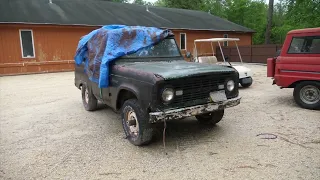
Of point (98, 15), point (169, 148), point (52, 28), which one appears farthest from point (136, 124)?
point (98, 15)

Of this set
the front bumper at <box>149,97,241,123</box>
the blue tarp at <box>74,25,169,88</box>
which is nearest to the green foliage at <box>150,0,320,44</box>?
the blue tarp at <box>74,25,169,88</box>

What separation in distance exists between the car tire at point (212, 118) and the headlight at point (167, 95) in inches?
59.6

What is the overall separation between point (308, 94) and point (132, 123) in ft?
15.6

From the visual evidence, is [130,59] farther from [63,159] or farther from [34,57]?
[34,57]

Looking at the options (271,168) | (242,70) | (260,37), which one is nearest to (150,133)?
(271,168)

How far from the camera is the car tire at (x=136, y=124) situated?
4.24 meters

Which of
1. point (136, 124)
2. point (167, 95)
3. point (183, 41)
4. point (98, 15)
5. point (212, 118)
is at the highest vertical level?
point (98, 15)

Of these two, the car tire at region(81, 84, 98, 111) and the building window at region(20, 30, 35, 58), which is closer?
the car tire at region(81, 84, 98, 111)

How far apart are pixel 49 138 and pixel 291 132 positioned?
182 inches

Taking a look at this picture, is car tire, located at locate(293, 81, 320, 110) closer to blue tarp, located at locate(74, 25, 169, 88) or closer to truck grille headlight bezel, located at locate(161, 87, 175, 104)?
blue tarp, located at locate(74, 25, 169, 88)

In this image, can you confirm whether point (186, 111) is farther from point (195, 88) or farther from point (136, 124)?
point (136, 124)

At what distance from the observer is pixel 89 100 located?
6.86m

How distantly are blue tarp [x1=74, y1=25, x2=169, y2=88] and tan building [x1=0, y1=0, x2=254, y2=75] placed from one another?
40.3 feet

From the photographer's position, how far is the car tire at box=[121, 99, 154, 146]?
4238 millimetres
